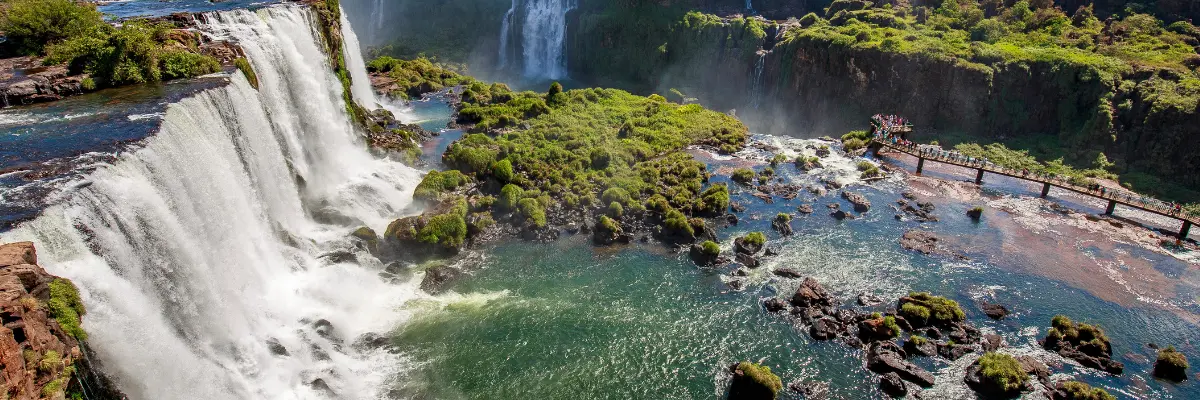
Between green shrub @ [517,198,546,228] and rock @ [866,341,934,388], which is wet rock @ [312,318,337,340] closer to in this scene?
green shrub @ [517,198,546,228]

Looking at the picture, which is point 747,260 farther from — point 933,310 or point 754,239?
point 933,310

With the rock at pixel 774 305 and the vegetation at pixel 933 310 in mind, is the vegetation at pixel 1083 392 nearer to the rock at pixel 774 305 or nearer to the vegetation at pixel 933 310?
the vegetation at pixel 933 310

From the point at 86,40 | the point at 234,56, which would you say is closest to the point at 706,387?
the point at 234,56

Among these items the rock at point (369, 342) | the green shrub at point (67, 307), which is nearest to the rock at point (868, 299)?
the rock at point (369, 342)

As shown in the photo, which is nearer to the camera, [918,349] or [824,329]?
[918,349]

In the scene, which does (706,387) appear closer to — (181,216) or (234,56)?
(181,216)

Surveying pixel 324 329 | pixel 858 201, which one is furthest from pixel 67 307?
pixel 858 201

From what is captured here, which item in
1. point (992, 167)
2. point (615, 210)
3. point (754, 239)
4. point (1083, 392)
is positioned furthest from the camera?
point (992, 167)
